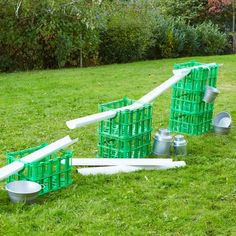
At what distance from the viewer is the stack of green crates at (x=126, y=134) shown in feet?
17.5

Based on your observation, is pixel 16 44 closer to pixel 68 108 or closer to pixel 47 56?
pixel 47 56

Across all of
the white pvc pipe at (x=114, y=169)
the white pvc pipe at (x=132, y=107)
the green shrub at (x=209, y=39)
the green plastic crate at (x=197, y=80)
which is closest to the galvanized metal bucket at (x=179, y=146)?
the white pvc pipe at (x=114, y=169)

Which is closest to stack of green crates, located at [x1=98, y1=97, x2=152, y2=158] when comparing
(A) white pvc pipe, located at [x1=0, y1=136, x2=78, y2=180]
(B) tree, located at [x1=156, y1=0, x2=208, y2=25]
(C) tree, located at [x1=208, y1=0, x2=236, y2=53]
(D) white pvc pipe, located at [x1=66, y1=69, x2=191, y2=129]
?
(D) white pvc pipe, located at [x1=66, y1=69, x2=191, y2=129]

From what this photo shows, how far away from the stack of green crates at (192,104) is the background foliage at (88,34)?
631 centimetres

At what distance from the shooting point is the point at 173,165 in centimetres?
531

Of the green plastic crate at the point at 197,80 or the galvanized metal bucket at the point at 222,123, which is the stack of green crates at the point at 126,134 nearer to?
the green plastic crate at the point at 197,80

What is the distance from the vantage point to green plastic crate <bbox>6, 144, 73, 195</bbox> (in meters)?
4.42

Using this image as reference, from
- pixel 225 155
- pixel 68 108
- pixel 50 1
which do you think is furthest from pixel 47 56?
pixel 225 155

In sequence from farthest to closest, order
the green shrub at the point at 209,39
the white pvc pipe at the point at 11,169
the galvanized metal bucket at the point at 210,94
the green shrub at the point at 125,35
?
the green shrub at the point at 209,39 → the green shrub at the point at 125,35 → the galvanized metal bucket at the point at 210,94 → the white pvc pipe at the point at 11,169

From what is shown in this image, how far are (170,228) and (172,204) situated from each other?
44 cm

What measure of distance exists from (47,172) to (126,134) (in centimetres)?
112

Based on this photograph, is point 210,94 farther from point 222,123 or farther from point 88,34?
point 88,34

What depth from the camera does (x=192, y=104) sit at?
21.4 ft

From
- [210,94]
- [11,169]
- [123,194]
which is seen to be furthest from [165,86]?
[11,169]
